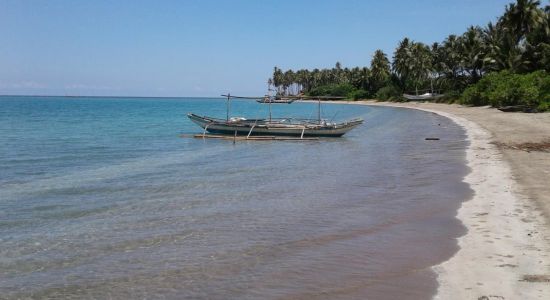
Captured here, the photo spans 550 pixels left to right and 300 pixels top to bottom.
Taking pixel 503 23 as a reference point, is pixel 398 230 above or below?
below

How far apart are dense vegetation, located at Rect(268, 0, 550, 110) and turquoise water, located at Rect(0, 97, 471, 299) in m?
34.6

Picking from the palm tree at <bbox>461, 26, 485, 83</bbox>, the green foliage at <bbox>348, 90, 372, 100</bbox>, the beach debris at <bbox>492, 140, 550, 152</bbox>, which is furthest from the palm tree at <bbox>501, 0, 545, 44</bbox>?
the green foliage at <bbox>348, 90, 372, 100</bbox>

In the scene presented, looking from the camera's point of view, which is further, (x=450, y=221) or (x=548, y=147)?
(x=548, y=147)

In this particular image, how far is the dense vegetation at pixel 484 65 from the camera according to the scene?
51594 mm

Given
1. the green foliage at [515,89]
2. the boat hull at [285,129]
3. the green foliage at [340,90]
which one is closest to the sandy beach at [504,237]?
the boat hull at [285,129]

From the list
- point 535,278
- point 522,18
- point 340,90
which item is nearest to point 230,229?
point 535,278

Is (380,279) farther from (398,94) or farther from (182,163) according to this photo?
(398,94)

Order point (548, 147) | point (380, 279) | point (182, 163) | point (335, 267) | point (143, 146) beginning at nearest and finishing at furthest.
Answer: point (380, 279)
point (335, 267)
point (548, 147)
point (182, 163)
point (143, 146)

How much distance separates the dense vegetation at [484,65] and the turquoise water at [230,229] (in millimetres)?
34560

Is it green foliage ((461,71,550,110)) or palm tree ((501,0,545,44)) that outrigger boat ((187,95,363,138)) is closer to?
green foliage ((461,71,550,110))

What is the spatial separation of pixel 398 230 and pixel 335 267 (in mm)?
2516

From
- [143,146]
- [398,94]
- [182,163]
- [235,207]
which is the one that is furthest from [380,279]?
[398,94]

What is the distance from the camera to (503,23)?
220 feet

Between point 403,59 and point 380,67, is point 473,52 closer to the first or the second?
point 403,59
